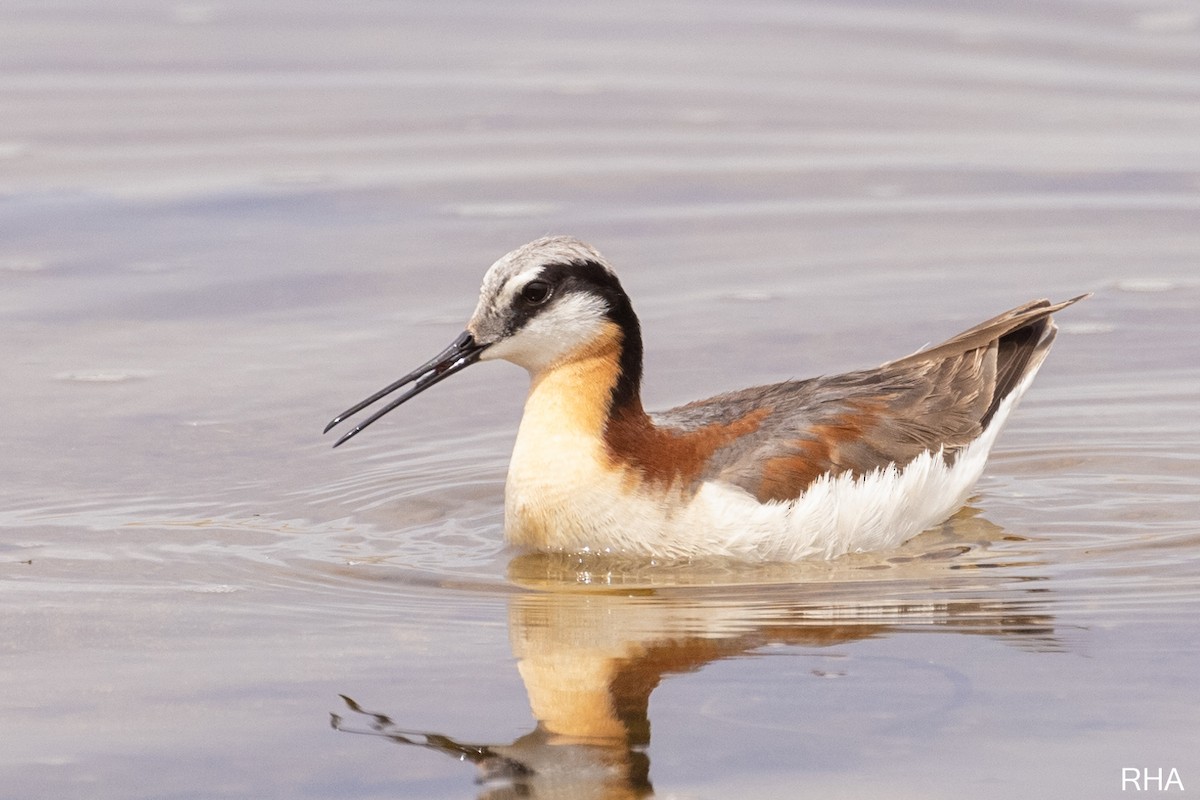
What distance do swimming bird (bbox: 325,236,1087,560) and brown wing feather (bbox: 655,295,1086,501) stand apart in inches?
0.5

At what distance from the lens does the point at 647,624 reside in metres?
8.34

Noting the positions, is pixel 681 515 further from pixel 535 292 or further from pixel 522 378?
pixel 522 378

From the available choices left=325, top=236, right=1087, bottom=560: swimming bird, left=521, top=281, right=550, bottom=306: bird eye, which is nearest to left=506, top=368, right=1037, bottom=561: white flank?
left=325, top=236, right=1087, bottom=560: swimming bird

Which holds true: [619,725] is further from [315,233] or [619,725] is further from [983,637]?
[315,233]

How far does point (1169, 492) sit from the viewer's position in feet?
34.0

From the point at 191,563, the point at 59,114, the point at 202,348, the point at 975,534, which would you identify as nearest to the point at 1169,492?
the point at 975,534

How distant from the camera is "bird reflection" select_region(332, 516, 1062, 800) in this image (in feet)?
22.4

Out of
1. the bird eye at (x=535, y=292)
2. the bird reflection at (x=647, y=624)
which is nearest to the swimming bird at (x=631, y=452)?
the bird eye at (x=535, y=292)

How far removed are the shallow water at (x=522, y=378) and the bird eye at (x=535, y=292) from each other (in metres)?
1.27

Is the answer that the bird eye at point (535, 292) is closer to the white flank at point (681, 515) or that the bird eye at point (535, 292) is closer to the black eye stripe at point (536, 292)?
the black eye stripe at point (536, 292)

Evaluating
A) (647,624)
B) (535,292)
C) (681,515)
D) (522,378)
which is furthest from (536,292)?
(522,378)

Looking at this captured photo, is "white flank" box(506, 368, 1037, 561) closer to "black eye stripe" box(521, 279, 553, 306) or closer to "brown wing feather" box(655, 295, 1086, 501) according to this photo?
"brown wing feather" box(655, 295, 1086, 501)

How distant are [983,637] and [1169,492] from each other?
2804mm

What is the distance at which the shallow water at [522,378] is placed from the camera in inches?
278
